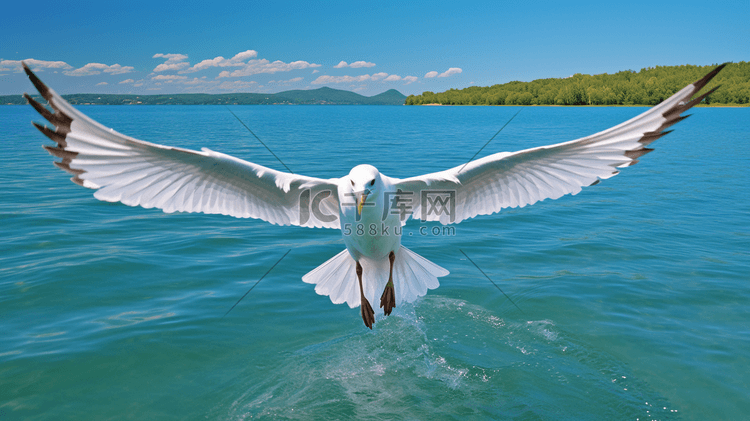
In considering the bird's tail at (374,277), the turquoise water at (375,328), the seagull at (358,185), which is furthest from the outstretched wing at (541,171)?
the turquoise water at (375,328)

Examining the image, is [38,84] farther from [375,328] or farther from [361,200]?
[375,328]

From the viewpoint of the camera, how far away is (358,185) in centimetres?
468

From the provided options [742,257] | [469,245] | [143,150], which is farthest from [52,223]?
[742,257]

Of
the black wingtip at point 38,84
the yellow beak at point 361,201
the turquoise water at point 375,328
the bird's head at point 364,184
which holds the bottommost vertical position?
the turquoise water at point 375,328

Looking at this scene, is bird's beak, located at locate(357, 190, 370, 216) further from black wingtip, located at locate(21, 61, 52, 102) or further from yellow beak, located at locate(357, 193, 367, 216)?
black wingtip, located at locate(21, 61, 52, 102)

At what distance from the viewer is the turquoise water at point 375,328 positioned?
4.98m

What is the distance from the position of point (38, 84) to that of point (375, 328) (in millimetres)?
4780

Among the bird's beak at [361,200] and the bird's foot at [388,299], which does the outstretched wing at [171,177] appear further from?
the bird's foot at [388,299]

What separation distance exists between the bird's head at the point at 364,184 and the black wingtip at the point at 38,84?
111 inches

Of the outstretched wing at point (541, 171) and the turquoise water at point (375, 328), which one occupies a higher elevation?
the outstretched wing at point (541, 171)

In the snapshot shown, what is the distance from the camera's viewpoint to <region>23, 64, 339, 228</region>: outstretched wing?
→ 4465mm

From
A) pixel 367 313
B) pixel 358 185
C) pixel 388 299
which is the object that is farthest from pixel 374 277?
pixel 358 185

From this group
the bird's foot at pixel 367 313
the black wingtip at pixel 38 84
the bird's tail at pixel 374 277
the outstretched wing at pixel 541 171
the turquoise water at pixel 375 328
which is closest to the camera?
the black wingtip at pixel 38 84

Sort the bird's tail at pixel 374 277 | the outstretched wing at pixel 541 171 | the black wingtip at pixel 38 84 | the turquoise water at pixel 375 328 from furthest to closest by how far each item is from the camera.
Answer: the bird's tail at pixel 374 277, the turquoise water at pixel 375 328, the outstretched wing at pixel 541 171, the black wingtip at pixel 38 84
